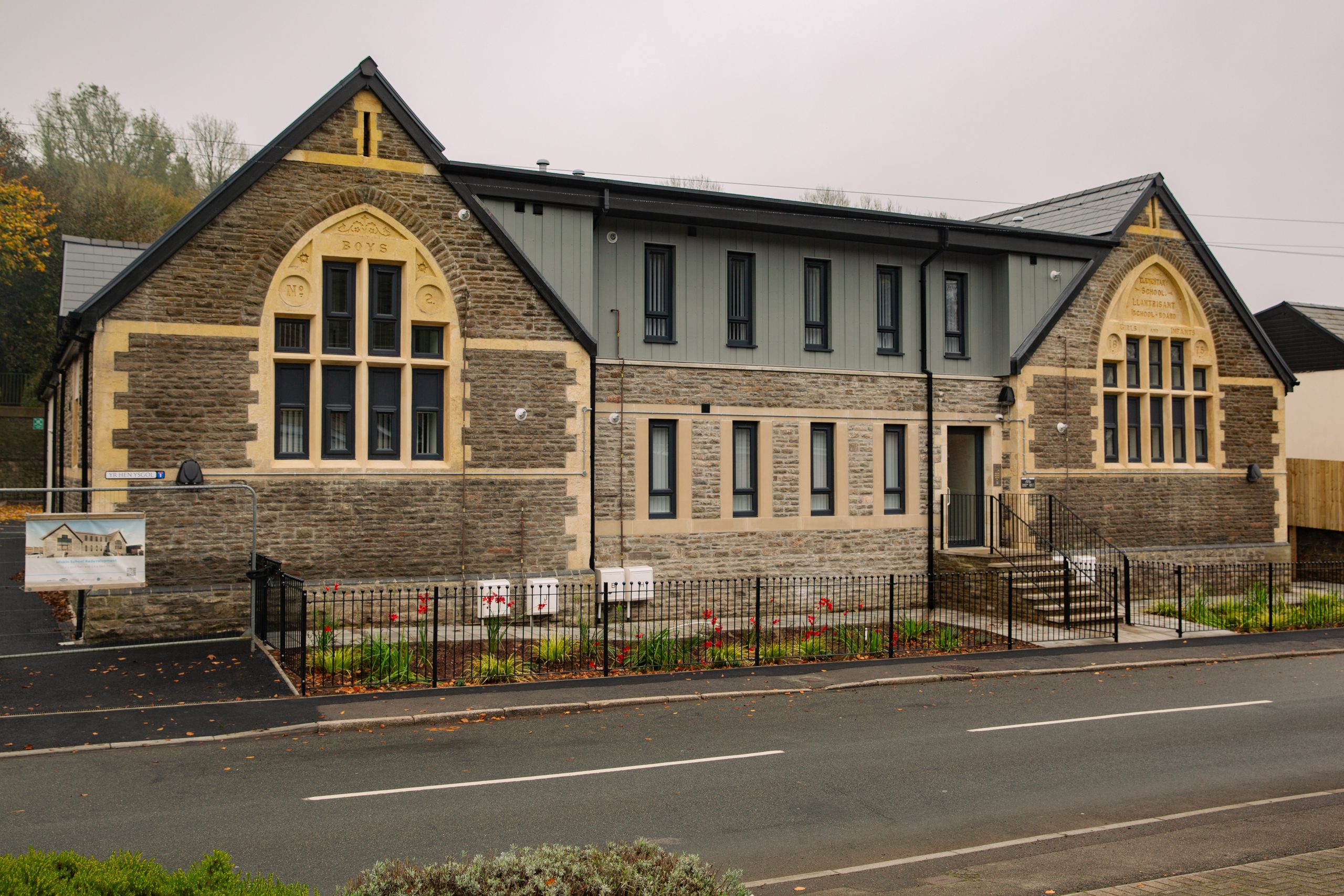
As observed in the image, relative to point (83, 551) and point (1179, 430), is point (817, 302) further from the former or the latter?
point (83, 551)

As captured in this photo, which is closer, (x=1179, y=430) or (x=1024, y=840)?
(x=1024, y=840)

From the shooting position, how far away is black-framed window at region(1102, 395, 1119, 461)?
24.9m

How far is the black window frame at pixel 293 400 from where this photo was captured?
17422 millimetres

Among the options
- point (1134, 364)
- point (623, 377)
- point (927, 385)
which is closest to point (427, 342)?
point (623, 377)

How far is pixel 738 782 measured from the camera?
9352 millimetres

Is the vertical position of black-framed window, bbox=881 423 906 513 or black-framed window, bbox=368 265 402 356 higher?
black-framed window, bbox=368 265 402 356

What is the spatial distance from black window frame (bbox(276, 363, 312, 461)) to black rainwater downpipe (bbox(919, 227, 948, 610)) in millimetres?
12857

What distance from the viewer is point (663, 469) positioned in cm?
2064

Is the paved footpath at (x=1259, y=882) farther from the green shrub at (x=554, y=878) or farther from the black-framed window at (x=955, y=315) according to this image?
the black-framed window at (x=955, y=315)

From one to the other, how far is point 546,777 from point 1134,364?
20.8 m

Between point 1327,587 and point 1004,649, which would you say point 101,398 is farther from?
point 1327,587

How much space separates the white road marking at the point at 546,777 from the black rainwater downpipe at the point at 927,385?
42.9ft

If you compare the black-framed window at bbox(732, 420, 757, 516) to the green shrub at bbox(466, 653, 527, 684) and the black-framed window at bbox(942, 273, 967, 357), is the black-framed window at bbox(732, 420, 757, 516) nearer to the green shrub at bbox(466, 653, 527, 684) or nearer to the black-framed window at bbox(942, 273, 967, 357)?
the black-framed window at bbox(942, 273, 967, 357)

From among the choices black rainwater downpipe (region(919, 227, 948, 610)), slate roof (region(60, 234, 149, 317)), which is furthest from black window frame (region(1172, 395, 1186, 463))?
slate roof (region(60, 234, 149, 317))
